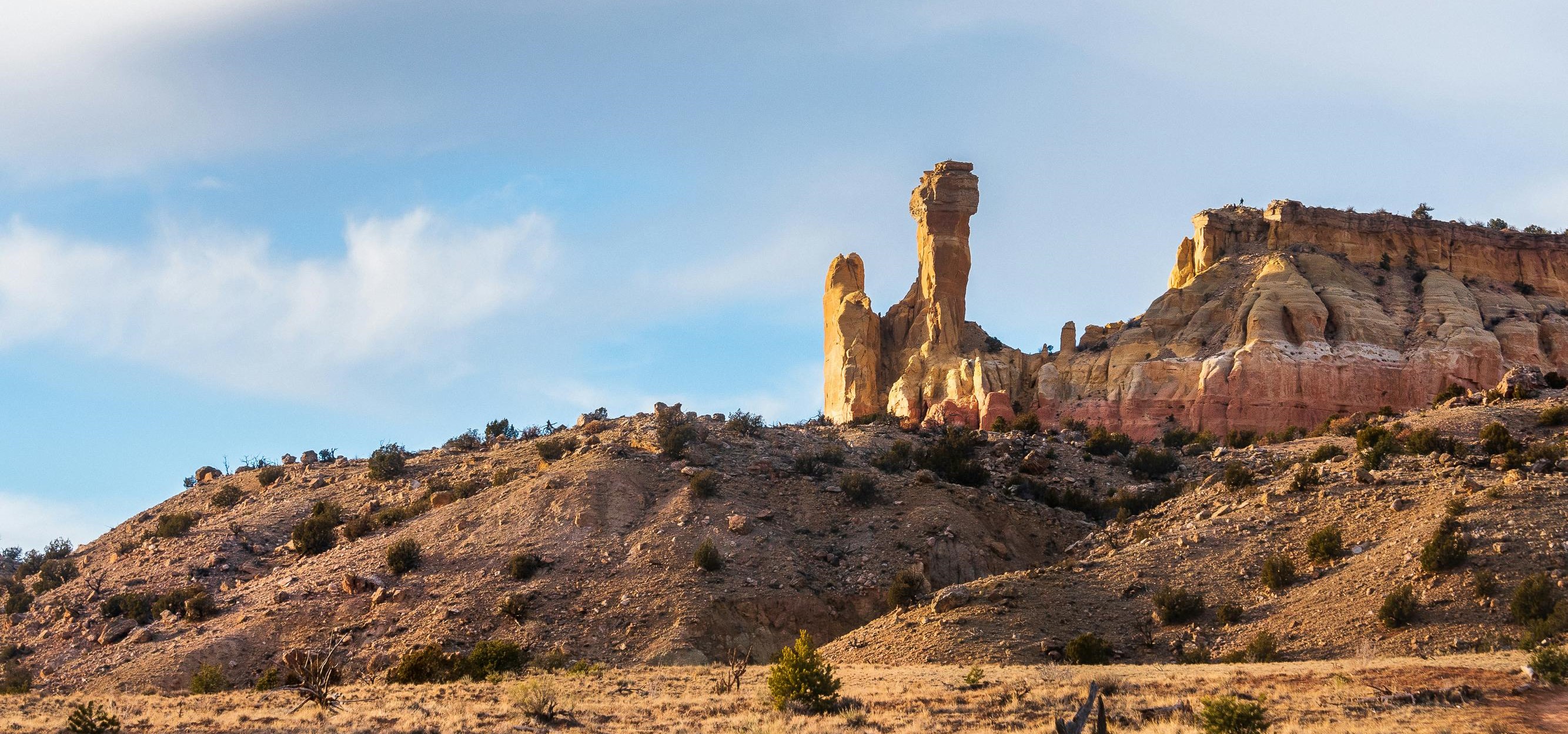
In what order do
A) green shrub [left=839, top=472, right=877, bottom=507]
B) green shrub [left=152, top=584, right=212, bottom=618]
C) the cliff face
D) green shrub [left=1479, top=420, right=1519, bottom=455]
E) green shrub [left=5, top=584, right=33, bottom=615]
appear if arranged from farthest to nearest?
the cliff face < green shrub [left=839, top=472, right=877, bottom=507] < green shrub [left=5, top=584, right=33, bottom=615] < green shrub [left=1479, top=420, right=1519, bottom=455] < green shrub [left=152, top=584, right=212, bottom=618]

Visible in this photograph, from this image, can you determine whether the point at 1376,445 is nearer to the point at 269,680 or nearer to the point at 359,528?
the point at 359,528

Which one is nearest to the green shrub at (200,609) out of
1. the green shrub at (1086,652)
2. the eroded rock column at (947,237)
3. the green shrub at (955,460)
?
the green shrub at (955,460)

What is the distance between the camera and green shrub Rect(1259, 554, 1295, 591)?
34.7 metres

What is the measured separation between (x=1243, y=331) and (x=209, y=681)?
51301mm

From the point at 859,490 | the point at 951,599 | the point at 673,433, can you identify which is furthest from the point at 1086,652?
the point at 673,433

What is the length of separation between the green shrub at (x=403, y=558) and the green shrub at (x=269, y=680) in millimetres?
5788

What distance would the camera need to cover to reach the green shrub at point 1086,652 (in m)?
32.2

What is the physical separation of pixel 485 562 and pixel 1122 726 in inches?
969

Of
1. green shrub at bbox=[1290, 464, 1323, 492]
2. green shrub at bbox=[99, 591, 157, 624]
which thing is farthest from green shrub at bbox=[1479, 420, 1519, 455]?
green shrub at bbox=[99, 591, 157, 624]

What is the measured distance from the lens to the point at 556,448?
52.2 metres

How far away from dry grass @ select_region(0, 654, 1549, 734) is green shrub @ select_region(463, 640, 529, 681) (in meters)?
3.50

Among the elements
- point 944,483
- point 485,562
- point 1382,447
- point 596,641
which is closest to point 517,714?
point 596,641

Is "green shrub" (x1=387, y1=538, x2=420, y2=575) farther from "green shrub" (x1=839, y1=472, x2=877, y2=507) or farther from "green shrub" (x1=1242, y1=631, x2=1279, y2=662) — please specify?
"green shrub" (x1=1242, y1=631, x2=1279, y2=662)

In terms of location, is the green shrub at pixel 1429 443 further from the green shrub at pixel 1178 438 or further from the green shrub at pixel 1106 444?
the green shrub at pixel 1178 438
